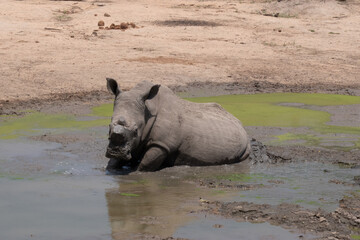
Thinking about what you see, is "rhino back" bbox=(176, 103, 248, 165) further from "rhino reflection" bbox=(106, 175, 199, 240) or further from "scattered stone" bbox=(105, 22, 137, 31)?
"scattered stone" bbox=(105, 22, 137, 31)

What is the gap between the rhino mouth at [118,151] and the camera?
972 centimetres

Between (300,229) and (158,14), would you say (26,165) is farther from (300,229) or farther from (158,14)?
(158,14)

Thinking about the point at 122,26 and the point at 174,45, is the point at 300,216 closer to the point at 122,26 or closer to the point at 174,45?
the point at 174,45

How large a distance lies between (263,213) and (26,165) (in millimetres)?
4260

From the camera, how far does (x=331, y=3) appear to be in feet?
106

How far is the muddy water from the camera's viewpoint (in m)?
7.66

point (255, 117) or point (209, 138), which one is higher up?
point (209, 138)

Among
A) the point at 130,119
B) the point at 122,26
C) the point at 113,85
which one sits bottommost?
the point at 122,26

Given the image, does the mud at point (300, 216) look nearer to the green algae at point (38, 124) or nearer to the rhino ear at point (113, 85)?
the rhino ear at point (113, 85)

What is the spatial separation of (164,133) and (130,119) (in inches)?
29.3

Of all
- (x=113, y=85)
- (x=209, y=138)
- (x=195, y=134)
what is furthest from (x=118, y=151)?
(x=209, y=138)

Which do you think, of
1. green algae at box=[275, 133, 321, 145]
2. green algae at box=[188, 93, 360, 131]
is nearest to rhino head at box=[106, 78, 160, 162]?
green algae at box=[275, 133, 321, 145]

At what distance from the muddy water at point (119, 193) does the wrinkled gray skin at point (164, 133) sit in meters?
0.21

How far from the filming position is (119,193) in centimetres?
932
